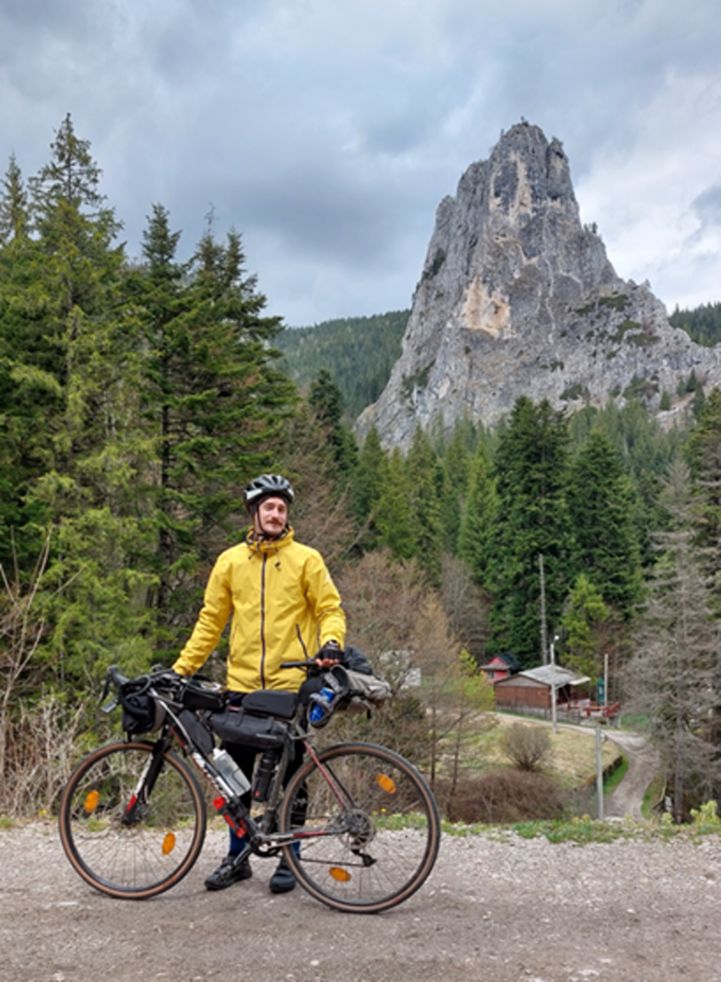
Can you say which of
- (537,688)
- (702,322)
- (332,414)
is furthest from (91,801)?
(702,322)

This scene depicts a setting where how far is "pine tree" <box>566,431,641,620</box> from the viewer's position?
47.4 meters

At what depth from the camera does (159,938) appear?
11.6ft

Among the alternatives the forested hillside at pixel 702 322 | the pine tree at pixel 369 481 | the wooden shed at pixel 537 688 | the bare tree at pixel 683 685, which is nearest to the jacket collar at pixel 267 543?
the bare tree at pixel 683 685

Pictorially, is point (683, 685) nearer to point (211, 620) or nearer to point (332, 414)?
point (211, 620)

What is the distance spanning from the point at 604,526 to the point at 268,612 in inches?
1895

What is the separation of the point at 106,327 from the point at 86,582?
623 centimetres

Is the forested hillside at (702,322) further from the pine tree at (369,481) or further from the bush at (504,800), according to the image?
the bush at (504,800)

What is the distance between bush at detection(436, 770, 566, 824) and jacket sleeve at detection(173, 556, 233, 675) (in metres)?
18.6

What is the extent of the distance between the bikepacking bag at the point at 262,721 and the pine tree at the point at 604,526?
4543 cm

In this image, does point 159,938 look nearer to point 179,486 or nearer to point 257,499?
point 257,499

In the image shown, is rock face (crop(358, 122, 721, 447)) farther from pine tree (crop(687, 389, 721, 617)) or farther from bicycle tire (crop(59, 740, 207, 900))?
bicycle tire (crop(59, 740, 207, 900))

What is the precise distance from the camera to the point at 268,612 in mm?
4180

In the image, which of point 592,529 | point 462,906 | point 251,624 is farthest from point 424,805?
point 592,529

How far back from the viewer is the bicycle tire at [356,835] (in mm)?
3832
